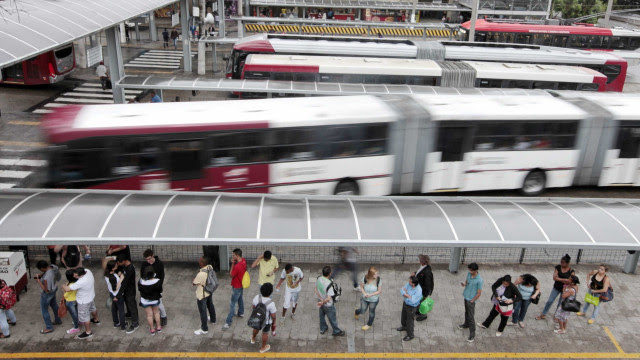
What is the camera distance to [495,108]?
15352 mm

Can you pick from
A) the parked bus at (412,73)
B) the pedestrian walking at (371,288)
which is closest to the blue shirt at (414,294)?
the pedestrian walking at (371,288)

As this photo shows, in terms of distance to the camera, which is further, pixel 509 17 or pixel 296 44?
pixel 509 17

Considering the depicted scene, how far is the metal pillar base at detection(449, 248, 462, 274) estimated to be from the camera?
11.9m

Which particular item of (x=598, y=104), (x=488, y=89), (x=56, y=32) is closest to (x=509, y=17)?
(x=488, y=89)

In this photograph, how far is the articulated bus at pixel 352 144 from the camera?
12.9 m

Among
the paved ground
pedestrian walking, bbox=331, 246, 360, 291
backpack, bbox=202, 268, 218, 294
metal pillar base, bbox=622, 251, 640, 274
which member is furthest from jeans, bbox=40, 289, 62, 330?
metal pillar base, bbox=622, 251, 640, 274

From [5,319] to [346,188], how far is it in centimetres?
861

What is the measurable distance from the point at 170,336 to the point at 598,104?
14052 mm

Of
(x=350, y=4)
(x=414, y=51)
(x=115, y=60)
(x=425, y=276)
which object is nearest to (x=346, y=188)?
(x=425, y=276)

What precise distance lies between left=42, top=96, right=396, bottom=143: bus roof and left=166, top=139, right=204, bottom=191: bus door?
362 mm

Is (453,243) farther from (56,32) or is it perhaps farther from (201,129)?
(56,32)

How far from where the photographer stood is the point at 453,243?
10.2m

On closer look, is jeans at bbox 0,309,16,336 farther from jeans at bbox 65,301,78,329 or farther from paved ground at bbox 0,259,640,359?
jeans at bbox 65,301,78,329

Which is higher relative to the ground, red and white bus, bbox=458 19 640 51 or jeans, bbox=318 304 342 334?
red and white bus, bbox=458 19 640 51
